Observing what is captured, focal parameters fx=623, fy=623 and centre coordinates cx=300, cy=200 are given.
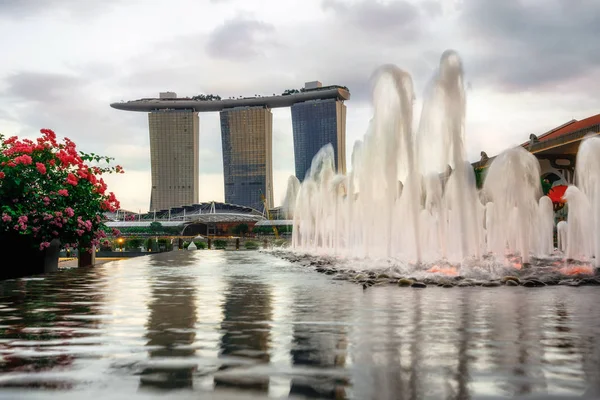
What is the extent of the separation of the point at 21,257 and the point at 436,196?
69.4 feet

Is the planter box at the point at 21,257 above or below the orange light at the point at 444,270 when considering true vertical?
above

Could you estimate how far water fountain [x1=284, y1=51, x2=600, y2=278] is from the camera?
67.6 ft

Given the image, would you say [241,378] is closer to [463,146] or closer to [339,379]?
[339,379]

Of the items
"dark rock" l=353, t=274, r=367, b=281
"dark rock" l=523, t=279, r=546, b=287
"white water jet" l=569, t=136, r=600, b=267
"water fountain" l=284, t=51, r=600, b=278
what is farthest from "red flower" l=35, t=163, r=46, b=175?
"white water jet" l=569, t=136, r=600, b=267

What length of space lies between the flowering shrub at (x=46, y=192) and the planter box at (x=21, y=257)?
0.30 meters

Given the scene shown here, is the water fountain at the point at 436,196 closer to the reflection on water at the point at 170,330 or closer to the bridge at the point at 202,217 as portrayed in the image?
the reflection on water at the point at 170,330

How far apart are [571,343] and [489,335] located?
89 centimetres

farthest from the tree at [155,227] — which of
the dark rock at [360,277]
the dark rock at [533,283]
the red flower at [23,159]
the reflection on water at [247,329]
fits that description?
the dark rock at [533,283]

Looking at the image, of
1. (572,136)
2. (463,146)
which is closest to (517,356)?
(463,146)

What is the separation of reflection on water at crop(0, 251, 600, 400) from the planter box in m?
5.48

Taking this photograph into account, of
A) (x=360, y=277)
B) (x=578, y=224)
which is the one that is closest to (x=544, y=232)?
(x=578, y=224)

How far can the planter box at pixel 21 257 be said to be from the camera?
17.1 m

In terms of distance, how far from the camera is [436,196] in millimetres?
32531

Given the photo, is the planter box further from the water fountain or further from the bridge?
the bridge
